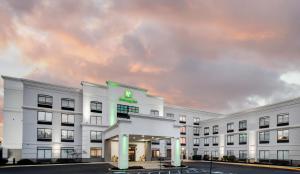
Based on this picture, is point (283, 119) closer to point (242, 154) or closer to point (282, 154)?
point (282, 154)

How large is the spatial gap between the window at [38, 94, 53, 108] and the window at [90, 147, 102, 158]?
1179 cm

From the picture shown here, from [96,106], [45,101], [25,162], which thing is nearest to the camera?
[25,162]

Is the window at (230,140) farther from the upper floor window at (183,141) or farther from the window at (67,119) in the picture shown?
the window at (67,119)

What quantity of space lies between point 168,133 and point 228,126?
30.2 metres

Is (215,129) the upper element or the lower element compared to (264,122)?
lower

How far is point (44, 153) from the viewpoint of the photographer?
49.7 m

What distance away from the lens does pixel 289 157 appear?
46188 millimetres

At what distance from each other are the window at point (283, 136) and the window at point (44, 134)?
4190 centimetres

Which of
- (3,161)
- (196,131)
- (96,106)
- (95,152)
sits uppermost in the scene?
(96,106)

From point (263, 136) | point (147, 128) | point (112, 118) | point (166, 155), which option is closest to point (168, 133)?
point (147, 128)

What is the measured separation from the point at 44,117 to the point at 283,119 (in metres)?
43.5

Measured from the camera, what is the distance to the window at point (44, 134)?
49.8 m

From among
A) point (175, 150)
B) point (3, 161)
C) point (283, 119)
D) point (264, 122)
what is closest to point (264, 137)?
point (264, 122)

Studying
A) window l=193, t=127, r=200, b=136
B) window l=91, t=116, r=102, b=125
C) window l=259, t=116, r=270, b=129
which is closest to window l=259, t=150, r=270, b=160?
window l=259, t=116, r=270, b=129
